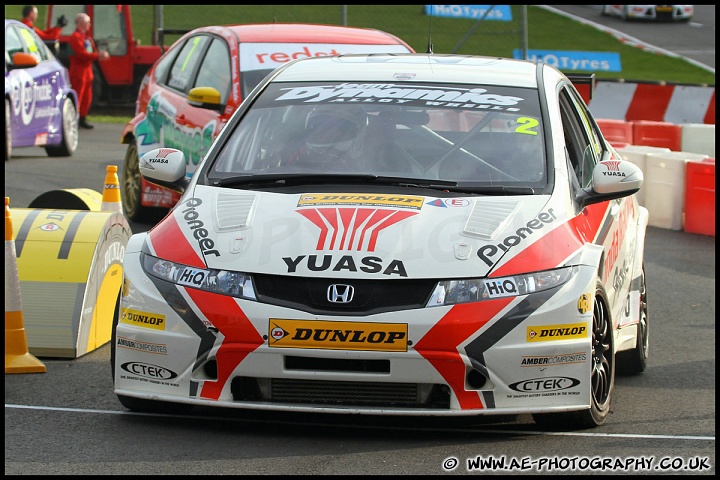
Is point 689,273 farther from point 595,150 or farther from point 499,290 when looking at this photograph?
point 499,290

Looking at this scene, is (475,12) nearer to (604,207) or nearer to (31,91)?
(31,91)

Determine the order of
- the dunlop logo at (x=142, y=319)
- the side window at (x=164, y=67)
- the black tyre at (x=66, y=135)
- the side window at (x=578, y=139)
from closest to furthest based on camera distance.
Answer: the dunlop logo at (x=142, y=319) < the side window at (x=578, y=139) < the side window at (x=164, y=67) < the black tyre at (x=66, y=135)

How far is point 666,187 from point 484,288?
8.34 metres

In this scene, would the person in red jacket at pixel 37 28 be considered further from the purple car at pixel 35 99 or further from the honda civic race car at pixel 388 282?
the honda civic race car at pixel 388 282

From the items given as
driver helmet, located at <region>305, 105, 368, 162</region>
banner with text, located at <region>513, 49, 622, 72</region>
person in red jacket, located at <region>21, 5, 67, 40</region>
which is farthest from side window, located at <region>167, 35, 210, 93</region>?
banner with text, located at <region>513, 49, 622, 72</region>

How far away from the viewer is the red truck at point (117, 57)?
26.4m

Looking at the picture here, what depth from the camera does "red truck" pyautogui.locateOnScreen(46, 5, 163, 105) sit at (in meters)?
26.4

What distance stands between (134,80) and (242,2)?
11506 millimetres

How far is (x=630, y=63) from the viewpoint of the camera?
35.1 meters

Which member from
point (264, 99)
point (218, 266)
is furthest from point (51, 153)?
point (218, 266)

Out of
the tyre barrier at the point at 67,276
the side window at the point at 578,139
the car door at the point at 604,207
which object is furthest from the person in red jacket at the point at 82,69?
the side window at the point at 578,139

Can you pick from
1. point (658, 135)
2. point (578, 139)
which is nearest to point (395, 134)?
point (578, 139)

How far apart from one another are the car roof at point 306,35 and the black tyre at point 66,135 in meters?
5.90

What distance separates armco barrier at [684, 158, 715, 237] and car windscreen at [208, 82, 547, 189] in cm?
643
